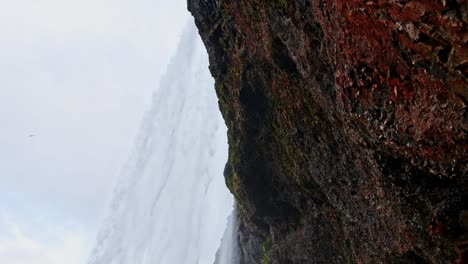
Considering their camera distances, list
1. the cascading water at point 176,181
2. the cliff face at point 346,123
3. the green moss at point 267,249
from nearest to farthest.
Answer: the cliff face at point 346,123 < the green moss at point 267,249 < the cascading water at point 176,181

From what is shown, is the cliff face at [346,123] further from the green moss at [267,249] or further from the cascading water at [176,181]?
the cascading water at [176,181]

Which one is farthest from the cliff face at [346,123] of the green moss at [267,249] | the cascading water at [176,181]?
the cascading water at [176,181]

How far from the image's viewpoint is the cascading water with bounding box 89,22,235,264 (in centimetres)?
4494

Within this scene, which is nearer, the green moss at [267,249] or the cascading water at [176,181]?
the green moss at [267,249]

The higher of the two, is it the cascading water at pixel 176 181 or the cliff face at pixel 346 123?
the cascading water at pixel 176 181

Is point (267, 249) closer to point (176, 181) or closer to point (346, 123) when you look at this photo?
point (346, 123)

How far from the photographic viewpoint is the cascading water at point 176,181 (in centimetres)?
4494

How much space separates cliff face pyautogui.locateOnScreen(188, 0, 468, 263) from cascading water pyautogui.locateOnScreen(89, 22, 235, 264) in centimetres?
2597

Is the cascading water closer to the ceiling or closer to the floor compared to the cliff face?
closer to the ceiling

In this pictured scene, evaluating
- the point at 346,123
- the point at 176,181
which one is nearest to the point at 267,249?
the point at 346,123

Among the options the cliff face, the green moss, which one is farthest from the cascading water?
the cliff face

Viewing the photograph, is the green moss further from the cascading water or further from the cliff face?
the cascading water

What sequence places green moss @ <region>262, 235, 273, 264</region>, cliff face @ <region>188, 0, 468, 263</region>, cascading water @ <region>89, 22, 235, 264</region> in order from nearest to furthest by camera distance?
cliff face @ <region>188, 0, 468, 263</region>
green moss @ <region>262, 235, 273, 264</region>
cascading water @ <region>89, 22, 235, 264</region>

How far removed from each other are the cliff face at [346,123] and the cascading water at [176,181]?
2597cm
